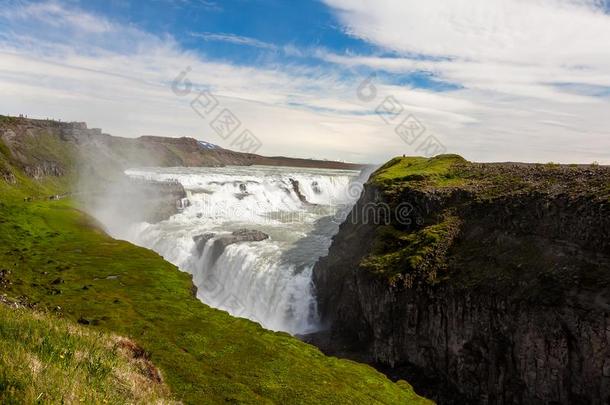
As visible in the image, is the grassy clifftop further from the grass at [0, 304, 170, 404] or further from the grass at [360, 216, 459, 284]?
the grass at [0, 304, 170, 404]

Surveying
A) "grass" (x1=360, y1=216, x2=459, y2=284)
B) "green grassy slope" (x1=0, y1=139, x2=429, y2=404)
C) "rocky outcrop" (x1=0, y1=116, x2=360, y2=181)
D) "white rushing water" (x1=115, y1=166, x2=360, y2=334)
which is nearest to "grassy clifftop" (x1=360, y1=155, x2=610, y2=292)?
"grass" (x1=360, y1=216, x2=459, y2=284)

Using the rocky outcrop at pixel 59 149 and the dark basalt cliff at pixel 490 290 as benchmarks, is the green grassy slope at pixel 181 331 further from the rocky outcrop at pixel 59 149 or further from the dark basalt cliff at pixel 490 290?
the rocky outcrop at pixel 59 149

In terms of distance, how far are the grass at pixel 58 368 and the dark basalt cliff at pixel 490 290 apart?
2082 centimetres

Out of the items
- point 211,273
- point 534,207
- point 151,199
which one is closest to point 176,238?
point 211,273

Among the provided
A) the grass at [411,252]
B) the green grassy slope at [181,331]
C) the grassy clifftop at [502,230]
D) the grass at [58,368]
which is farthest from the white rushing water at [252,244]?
the grass at [58,368]

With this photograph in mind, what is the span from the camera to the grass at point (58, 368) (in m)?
8.16

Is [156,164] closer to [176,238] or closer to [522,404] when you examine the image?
[176,238]

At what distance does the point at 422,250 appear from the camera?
109 feet

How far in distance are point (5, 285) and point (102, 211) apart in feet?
186

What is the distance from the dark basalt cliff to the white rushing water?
680cm

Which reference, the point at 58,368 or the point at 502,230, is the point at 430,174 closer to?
the point at 502,230

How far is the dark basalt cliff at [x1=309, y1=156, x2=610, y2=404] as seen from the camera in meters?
23.9

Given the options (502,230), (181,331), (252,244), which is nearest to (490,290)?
(502,230)

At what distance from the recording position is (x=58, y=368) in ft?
30.8
